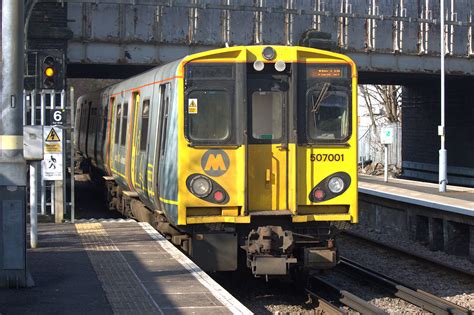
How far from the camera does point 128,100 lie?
16156mm

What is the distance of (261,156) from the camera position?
1145cm

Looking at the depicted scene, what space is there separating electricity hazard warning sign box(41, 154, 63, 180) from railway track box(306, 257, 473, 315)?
16.7ft

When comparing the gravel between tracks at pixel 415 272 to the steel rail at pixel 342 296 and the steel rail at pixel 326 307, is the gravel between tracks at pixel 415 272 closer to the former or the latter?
the steel rail at pixel 342 296

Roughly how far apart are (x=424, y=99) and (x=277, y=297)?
84.5 feet

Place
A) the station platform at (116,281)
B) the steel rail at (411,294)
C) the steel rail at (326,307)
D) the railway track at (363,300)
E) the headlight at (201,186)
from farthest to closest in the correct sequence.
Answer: the headlight at (201,186), the steel rail at (411,294), the railway track at (363,300), the steel rail at (326,307), the station platform at (116,281)

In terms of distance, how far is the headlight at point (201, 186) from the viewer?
11.2 meters

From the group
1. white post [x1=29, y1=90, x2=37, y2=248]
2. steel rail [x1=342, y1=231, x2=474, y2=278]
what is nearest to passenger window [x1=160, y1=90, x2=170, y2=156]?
white post [x1=29, y1=90, x2=37, y2=248]

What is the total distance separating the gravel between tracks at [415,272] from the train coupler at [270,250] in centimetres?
281

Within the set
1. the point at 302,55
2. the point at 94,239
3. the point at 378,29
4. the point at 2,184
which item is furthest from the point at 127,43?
the point at 2,184

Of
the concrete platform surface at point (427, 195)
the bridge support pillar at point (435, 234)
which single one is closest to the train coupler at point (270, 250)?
the concrete platform surface at point (427, 195)

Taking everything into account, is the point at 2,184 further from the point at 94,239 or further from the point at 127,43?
the point at 127,43

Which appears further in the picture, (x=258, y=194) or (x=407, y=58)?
(x=407, y=58)

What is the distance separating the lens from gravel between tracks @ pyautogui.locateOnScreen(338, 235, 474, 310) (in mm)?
13055

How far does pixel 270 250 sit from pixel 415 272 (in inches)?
180
